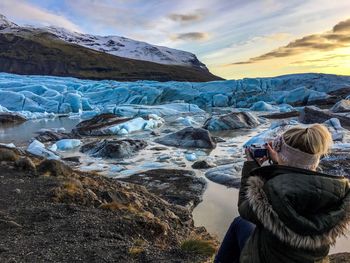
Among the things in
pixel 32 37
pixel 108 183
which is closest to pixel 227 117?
pixel 108 183

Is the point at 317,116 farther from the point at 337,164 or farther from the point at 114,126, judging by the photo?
the point at 337,164

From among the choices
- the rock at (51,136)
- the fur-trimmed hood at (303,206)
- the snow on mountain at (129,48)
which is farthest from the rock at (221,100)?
the snow on mountain at (129,48)

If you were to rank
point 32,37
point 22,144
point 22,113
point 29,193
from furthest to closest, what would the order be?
point 32,37
point 22,113
point 22,144
point 29,193

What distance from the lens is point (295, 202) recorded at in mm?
3062

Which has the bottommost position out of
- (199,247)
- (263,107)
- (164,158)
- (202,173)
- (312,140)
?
(263,107)

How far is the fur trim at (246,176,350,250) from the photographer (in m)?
3.15

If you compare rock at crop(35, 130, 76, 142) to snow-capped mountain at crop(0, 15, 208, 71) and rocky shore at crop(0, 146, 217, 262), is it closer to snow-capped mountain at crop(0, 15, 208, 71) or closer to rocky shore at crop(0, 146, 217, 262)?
rocky shore at crop(0, 146, 217, 262)

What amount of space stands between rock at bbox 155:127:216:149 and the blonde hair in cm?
1812

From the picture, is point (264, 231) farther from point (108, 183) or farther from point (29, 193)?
point (108, 183)

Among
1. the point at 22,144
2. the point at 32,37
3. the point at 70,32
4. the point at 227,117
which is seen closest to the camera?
the point at 22,144

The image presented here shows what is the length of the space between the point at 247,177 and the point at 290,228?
0.55m

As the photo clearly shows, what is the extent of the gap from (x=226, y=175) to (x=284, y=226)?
450 inches

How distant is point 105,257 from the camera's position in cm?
572

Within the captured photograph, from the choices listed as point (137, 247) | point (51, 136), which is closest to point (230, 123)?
point (51, 136)
